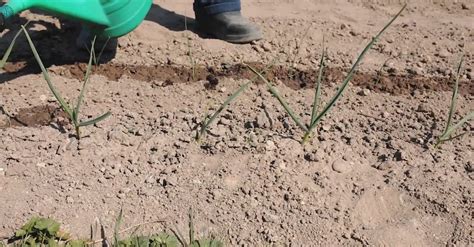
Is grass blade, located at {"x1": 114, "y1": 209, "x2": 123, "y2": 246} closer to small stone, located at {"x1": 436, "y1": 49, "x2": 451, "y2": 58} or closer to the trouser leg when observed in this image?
the trouser leg

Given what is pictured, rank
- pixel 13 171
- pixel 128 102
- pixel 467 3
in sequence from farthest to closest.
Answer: pixel 467 3, pixel 128 102, pixel 13 171

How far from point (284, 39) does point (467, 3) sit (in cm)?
97

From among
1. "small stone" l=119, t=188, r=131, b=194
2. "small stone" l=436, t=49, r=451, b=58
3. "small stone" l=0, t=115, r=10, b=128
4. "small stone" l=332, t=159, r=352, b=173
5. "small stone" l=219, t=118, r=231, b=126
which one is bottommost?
"small stone" l=436, t=49, r=451, b=58

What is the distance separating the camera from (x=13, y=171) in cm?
196

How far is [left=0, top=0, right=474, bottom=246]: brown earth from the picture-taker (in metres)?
1.86

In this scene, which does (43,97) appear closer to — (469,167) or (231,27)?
(231,27)

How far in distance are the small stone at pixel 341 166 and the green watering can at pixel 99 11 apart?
873mm

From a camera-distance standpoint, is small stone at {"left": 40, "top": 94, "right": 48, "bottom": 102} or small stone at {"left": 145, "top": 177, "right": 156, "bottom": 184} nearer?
small stone at {"left": 145, "top": 177, "right": 156, "bottom": 184}

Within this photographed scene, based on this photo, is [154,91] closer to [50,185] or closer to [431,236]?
[50,185]

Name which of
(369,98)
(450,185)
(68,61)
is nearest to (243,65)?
A: (369,98)

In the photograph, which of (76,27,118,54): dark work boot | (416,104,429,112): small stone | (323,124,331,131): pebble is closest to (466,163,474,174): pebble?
(416,104,429,112): small stone

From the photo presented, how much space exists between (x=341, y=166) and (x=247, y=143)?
30cm

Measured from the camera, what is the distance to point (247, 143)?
2.10m

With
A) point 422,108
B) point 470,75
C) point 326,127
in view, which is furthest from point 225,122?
point 470,75
